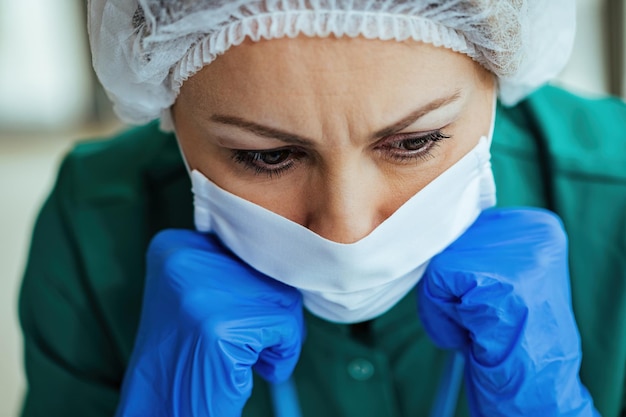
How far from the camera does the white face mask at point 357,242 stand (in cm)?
78

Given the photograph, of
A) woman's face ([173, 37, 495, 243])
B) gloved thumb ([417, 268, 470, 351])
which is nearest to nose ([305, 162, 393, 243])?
woman's face ([173, 37, 495, 243])

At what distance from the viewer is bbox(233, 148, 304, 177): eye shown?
0.77 metres

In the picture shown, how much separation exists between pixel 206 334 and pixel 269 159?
0.61 ft

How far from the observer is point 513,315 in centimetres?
82

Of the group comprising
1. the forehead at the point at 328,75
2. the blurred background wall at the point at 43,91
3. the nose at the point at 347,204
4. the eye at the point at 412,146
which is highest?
the forehead at the point at 328,75

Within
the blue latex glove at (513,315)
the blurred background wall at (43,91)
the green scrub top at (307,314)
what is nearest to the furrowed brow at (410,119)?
the blue latex glove at (513,315)

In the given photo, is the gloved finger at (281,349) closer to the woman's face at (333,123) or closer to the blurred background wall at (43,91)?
the woman's face at (333,123)

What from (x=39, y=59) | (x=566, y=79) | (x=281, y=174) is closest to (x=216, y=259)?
(x=281, y=174)

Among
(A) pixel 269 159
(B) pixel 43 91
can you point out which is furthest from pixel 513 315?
(B) pixel 43 91

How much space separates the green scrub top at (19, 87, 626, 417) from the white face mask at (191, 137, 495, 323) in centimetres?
19

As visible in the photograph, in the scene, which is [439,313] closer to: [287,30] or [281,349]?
[281,349]

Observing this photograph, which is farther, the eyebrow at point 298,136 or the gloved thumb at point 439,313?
the gloved thumb at point 439,313

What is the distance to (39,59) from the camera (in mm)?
3256

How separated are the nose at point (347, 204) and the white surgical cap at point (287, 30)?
13 cm
